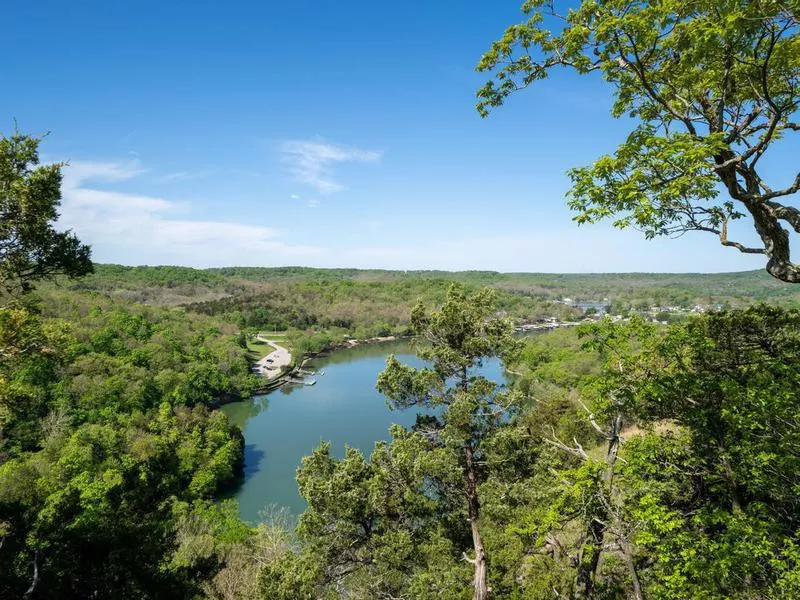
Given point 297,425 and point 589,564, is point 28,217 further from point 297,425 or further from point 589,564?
point 297,425

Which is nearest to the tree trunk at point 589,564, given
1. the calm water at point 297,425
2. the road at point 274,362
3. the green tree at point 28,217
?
the green tree at point 28,217

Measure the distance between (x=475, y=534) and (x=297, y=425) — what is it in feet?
103

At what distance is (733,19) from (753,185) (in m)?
1.51

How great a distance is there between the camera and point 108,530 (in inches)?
313

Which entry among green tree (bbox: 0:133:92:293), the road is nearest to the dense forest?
green tree (bbox: 0:133:92:293)

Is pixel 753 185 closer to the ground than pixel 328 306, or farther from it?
farther from it

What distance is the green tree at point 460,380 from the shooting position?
8.92m

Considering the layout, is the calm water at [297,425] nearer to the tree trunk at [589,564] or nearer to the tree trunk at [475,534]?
the tree trunk at [475,534]

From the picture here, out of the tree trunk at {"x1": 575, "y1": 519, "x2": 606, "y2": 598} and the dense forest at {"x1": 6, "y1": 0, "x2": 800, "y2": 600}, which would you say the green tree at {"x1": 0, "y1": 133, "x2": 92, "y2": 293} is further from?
the tree trunk at {"x1": 575, "y1": 519, "x2": 606, "y2": 598}

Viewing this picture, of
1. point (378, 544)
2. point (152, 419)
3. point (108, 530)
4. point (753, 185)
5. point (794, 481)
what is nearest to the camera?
point (753, 185)

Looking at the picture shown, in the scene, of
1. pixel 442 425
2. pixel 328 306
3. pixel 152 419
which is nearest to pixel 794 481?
pixel 442 425

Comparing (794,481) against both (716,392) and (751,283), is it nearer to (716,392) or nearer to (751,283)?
(716,392)

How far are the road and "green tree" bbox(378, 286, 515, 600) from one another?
4692cm

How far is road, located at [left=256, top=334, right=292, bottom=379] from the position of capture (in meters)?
55.3
